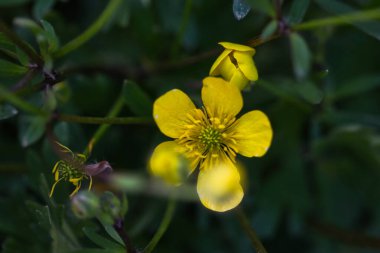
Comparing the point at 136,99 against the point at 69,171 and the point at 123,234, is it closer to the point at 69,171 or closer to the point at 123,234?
the point at 69,171

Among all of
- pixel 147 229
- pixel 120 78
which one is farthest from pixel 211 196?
pixel 120 78

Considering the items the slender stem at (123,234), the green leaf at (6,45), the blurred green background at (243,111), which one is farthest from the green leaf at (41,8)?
the slender stem at (123,234)

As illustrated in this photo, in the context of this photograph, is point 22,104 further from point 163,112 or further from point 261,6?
point 261,6

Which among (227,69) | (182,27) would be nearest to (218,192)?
(227,69)

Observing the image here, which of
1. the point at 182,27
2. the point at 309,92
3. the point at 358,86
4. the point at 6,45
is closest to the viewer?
the point at 6,45

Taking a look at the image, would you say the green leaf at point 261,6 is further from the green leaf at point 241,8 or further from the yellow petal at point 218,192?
the yellow petal at point 218,192

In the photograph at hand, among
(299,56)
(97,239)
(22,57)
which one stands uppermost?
(299,56)

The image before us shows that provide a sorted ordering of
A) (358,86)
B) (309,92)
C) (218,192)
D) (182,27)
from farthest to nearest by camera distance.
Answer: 1. (358,86)
2. (182,27)
3. (309,92)
4. (218,192)
